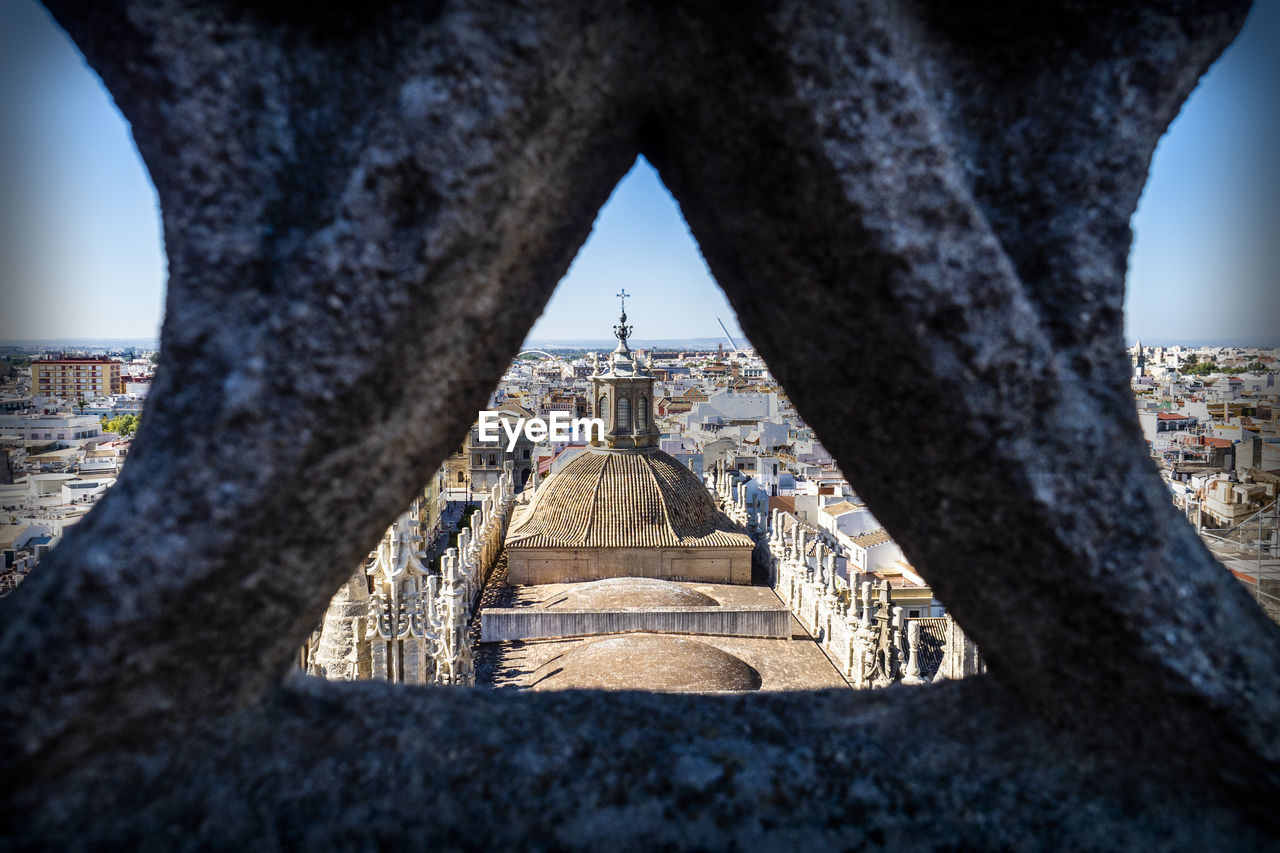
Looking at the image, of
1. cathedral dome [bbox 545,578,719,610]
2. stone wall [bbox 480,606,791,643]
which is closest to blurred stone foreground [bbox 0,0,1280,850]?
stone wall [bbox 480,606,791,643]

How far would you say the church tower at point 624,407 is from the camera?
1169 inches

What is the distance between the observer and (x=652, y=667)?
628 inches

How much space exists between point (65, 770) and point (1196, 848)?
7.61ft

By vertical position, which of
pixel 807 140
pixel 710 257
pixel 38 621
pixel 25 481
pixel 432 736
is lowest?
pixel 25 481

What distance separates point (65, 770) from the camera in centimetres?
160

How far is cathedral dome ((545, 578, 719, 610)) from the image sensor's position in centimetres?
2075

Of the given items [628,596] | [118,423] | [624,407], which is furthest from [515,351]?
[118,423]

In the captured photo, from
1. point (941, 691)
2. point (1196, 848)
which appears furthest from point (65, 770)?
point (1196, 848)

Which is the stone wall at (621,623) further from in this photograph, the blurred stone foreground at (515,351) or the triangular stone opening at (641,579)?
the blurred stone foreground at (515,351)

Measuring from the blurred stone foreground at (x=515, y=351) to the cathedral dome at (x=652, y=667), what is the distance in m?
13.5

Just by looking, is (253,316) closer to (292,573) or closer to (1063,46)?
(292,573)

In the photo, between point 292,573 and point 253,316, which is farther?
point 292,573
